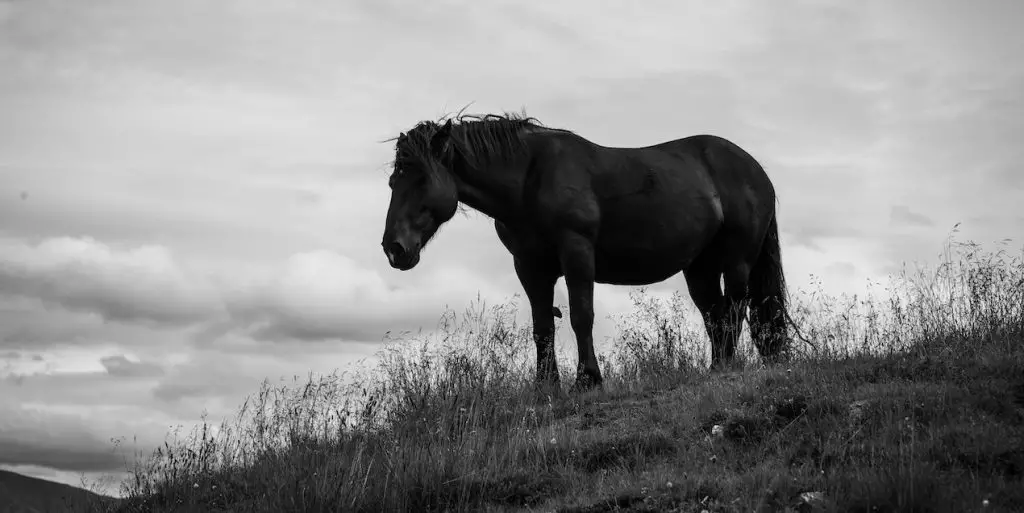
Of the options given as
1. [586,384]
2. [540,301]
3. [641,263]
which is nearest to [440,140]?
[540,301]

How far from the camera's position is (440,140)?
28.5 ft

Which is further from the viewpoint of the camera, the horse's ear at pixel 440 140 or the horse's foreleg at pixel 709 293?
the horse's foreleg at pixel 709 293

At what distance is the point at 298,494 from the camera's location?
6477mm

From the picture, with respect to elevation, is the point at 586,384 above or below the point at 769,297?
below

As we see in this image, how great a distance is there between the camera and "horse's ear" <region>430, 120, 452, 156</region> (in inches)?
340

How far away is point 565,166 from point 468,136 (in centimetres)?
101

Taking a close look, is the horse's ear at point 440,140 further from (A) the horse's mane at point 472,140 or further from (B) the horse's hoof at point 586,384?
(B) the horse's hoof at point 586,384

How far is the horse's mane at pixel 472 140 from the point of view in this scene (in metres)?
8.67

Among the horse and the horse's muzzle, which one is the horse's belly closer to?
the horse

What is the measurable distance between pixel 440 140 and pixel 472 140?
486mm

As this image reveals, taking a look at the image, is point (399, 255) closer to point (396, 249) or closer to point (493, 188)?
point (396, 249)

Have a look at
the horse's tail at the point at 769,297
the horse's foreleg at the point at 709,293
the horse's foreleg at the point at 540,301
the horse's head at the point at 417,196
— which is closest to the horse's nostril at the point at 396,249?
the horse's head at the point at 417,196

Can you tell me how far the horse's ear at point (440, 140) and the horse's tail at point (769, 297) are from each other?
4204 millimetres

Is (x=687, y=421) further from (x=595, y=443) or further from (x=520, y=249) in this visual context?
(x=520, y=249)
